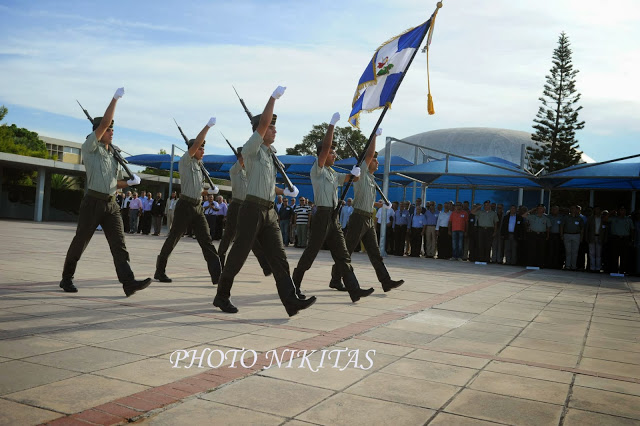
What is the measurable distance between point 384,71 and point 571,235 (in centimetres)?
843

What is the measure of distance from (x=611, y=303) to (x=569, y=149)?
36.0 m

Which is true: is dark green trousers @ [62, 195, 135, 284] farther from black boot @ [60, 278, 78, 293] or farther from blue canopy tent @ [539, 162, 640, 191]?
blue canopy tent @ [539, 162, 640, 191]

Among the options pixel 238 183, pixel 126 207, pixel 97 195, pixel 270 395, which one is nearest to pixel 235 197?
pixel 238 183

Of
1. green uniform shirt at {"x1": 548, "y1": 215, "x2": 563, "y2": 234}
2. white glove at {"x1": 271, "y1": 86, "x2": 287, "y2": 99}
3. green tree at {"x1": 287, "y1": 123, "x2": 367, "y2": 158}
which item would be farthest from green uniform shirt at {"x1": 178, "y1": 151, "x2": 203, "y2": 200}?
green tree at {"x1": 287, "y1": 123, "x2": 367, "y2": 158}

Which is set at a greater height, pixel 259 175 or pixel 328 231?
pixel 259 175

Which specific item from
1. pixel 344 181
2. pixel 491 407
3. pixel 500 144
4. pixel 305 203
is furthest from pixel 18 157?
pixel 500 144

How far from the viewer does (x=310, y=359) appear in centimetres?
461

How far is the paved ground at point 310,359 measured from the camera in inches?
137

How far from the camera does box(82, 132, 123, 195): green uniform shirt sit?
7.09 meters

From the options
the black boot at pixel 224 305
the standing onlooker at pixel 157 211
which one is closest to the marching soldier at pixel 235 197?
the black boot at pixel 224 305

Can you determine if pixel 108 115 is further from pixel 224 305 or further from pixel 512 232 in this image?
pixel 512 232

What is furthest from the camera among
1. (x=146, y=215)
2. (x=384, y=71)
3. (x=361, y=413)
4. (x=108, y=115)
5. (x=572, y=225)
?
(x=146, y=215)

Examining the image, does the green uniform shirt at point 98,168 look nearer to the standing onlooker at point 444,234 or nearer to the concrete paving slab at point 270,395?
the concrete paving slab at point 270,395

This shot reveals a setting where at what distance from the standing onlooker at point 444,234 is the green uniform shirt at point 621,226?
466 cm
